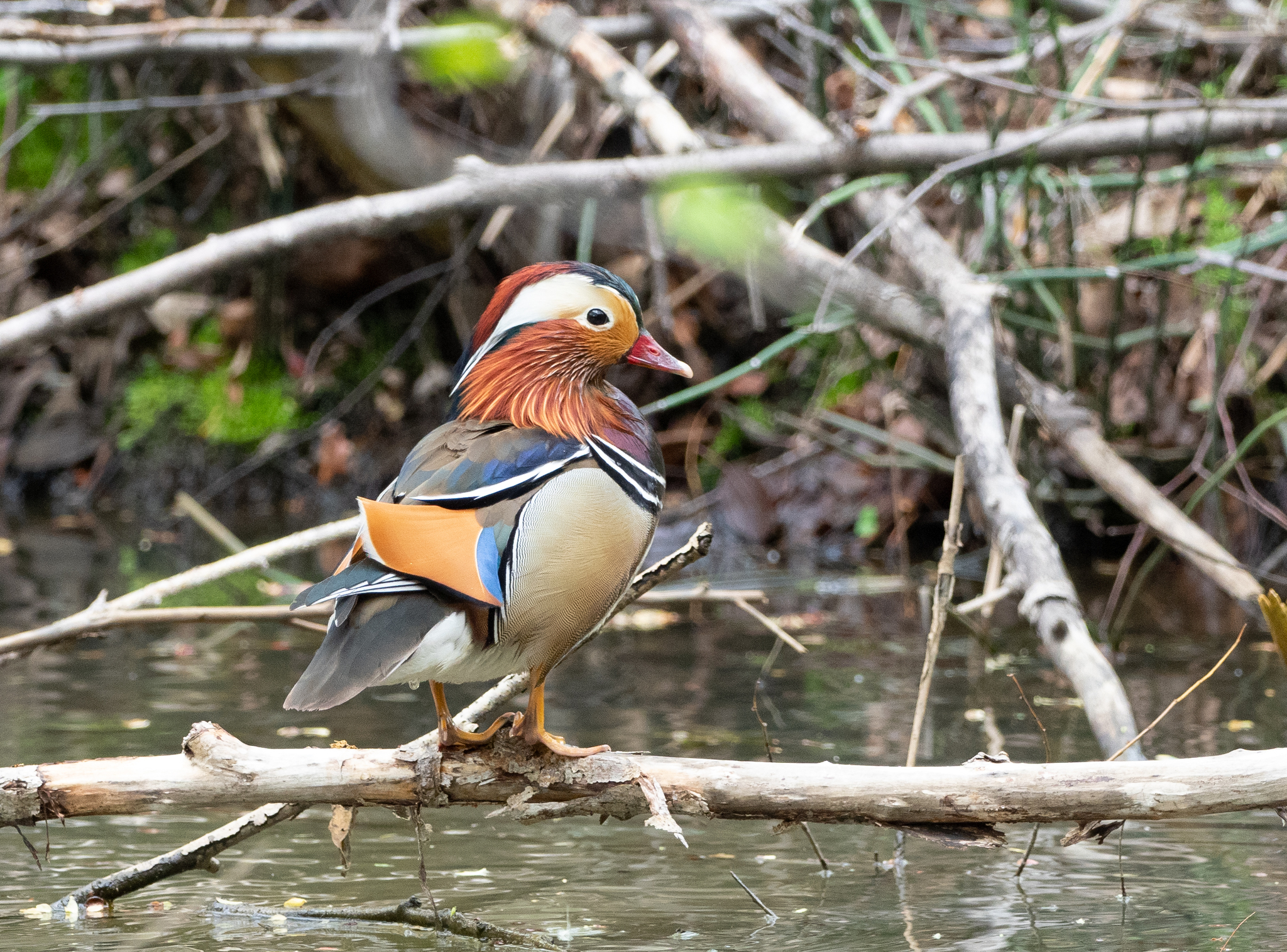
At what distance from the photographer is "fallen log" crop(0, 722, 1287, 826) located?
1.82m

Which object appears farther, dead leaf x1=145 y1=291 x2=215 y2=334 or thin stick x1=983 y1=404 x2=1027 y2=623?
dead leaf x1=145 y1=291 x2=215 y2=334

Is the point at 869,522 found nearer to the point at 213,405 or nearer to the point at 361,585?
the point at 213,405

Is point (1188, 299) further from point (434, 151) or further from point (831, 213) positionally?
point (434, 151)

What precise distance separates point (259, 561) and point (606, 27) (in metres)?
3.33

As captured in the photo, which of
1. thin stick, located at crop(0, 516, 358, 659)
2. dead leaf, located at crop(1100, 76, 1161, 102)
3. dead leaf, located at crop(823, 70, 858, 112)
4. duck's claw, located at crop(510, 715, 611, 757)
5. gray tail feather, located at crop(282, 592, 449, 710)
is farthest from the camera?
dead leaf, located at crop(823, 70, 858, 112)

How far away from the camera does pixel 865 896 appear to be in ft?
7.98

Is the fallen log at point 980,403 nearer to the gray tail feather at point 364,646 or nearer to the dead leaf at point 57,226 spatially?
the gray tail feather at point 364,646

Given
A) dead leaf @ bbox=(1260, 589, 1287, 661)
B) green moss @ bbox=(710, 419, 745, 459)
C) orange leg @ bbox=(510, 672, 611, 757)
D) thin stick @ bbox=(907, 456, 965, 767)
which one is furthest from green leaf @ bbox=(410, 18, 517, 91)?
dead leaf @ bbox=(1260, 589, 1287, 661)

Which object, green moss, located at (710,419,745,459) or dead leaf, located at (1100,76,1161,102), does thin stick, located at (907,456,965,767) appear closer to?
dead leaf, located at (1100,76,1161,102)

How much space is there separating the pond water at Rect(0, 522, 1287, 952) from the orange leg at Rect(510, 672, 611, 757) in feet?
1.13

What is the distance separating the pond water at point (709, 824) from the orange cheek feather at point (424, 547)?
1.75 ft

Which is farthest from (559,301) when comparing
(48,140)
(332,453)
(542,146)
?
(48,140)

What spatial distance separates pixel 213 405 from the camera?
743 centimetres

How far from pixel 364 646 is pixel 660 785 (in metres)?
0.44
